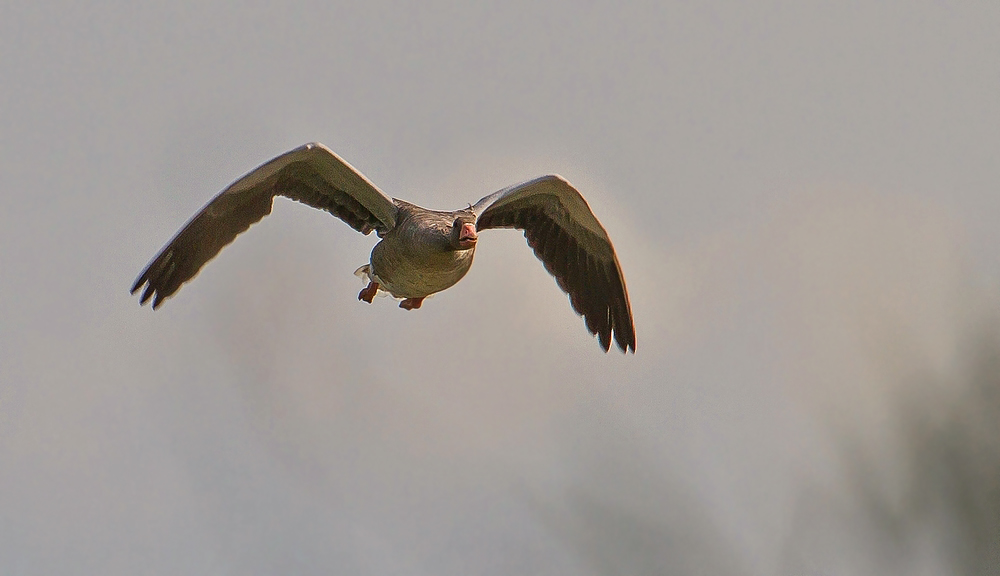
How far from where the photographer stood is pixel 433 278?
15.3m

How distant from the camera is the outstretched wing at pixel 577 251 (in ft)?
58.1

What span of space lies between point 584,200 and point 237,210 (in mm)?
5148

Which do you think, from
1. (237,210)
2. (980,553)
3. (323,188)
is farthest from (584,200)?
(980,553)

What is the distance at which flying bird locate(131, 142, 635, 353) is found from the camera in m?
15.2

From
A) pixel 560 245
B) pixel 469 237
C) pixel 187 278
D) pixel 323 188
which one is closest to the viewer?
pixel 469 237

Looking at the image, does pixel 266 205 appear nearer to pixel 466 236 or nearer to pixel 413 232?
pixel 413 232

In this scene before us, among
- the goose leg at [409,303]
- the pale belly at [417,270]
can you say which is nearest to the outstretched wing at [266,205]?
the pale belly at [417,270]

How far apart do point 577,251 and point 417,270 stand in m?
3.89

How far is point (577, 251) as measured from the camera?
60.2ft

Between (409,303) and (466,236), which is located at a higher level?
(409,303)

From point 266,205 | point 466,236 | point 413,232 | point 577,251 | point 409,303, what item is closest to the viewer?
point 466,236

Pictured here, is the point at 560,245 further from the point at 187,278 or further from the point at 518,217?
the point at 187,278

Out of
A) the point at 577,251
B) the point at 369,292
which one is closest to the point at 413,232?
the point at 369,292

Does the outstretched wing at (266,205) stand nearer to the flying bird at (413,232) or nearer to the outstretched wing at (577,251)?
the flying bird at (413,232)
